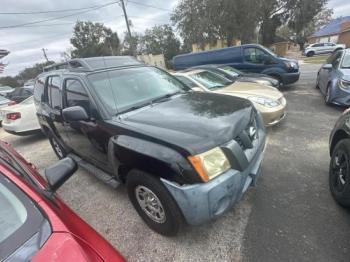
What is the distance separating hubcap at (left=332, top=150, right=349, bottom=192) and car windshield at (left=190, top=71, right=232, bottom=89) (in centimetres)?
338

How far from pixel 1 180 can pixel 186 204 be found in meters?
1.32

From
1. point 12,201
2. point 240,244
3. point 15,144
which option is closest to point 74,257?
point 12,201

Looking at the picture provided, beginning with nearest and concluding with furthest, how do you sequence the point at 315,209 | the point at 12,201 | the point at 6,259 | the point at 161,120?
the point at 6,259 < the point at 12,201 < the point at 161,120 < the point at 315,209

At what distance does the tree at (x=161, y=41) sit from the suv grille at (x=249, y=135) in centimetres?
3744

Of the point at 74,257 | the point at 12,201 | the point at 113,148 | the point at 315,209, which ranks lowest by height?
the point at 315,209

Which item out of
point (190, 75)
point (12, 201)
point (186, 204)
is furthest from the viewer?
point (190, 75)

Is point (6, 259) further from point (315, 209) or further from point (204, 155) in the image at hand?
point (315, 209)

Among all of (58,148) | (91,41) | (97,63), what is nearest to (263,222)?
(97,63)

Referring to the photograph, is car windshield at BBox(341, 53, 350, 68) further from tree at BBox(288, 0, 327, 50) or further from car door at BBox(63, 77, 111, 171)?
tree at BBox(288, 0, 327, 50)

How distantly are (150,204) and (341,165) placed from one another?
2218 millimetres

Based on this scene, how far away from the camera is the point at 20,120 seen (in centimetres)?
634

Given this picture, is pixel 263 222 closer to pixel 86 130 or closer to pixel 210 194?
pixel 210 194

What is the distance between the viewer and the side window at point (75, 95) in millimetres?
2855

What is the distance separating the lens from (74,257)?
105 cm
